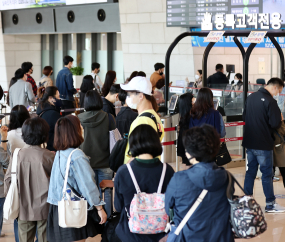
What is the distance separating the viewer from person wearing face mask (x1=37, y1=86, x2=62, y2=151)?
17.0ft

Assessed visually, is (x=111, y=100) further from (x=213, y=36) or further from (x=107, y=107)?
(x=213, y=36)

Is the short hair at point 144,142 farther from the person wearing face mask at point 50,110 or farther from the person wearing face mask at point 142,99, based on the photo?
the person wearing face mask at point 50,110

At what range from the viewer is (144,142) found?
274 centimetres

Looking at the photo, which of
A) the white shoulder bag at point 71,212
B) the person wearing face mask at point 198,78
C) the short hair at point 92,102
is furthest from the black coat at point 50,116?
the person wearing face mask at point 198,78

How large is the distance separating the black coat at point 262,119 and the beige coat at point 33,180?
8.73 ft

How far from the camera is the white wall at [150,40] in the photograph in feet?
37.3

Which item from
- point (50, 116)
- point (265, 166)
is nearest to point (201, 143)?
point (265, 166)

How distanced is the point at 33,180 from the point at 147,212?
46.2 inches

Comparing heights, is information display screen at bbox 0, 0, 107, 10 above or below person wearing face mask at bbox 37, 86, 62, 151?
above

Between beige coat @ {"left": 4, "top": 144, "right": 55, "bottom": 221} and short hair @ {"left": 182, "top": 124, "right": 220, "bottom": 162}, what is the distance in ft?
4.66

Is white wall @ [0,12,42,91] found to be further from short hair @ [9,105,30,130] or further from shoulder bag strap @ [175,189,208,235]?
shoulder bag strap @ [175,189,208,235]

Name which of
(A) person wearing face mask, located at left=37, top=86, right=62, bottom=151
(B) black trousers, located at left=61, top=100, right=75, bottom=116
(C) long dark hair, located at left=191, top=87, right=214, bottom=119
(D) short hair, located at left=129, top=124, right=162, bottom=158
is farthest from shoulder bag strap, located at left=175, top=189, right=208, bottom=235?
(B) black trousers, located at left=61, top=100, right=75, bottom=116

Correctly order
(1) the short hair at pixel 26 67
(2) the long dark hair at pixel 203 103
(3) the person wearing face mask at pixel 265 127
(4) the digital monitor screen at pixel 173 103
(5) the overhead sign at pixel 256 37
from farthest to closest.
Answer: (1) the short hair at pixel 26 67 < (4) the digital monitor screen at pixel 173 103 < (5) the overhead sign at pixel 256 37 < (3) the person wearing face mask at pixel 265 127 < (2) the long dark hair at pixel 203 103

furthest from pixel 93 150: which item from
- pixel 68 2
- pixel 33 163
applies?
pixel 68 2
